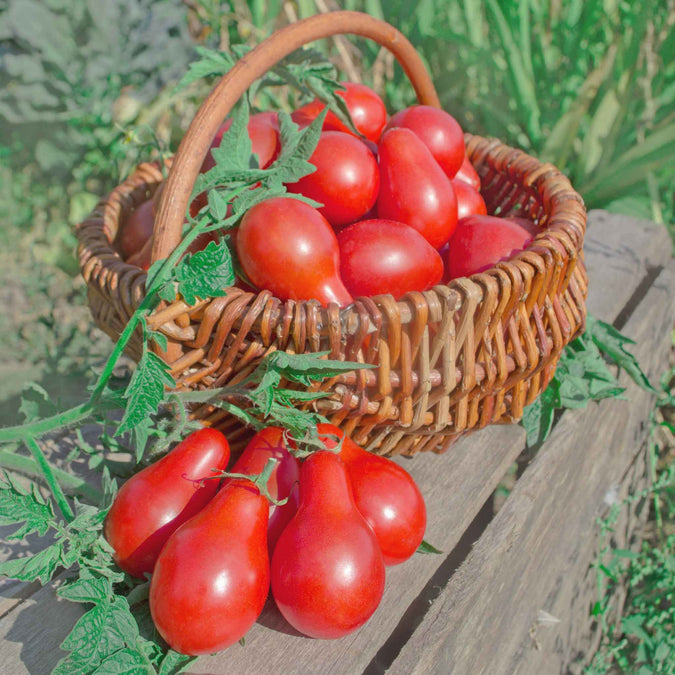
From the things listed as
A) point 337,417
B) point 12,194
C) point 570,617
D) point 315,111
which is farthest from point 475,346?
point 12,194

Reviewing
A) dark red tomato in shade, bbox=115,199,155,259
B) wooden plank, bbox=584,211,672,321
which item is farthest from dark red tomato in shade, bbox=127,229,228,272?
wooden plank, bbox=584,211,672,321

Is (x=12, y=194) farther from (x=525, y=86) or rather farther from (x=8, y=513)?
(x=8, y=513)

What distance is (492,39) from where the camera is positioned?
223cm

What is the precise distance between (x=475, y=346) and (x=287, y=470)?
279mm

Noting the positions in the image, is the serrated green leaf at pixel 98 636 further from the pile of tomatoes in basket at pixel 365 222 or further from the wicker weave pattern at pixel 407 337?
the pile of tomatoes in basket at pixel 365 222

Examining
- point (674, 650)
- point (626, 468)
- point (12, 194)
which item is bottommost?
point (674, 650)

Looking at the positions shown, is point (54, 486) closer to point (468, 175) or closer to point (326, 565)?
point (326, 565)

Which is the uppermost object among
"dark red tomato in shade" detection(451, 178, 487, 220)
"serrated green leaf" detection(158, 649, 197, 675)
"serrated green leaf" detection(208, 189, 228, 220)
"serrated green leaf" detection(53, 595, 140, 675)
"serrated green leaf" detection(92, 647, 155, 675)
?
"serrated green leaf" detection(208, 189, 228, 220)

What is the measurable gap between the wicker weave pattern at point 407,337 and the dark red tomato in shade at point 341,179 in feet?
0.76

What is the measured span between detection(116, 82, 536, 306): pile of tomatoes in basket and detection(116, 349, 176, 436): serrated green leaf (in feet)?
0.69

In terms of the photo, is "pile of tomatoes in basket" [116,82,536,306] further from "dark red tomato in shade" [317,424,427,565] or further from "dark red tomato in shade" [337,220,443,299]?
"dark red tomato in shade" [317,424,427,565]

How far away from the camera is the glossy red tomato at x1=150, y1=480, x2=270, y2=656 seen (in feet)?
2.17

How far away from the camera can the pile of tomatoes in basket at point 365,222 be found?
84cm

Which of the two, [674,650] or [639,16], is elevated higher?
[639,16]
